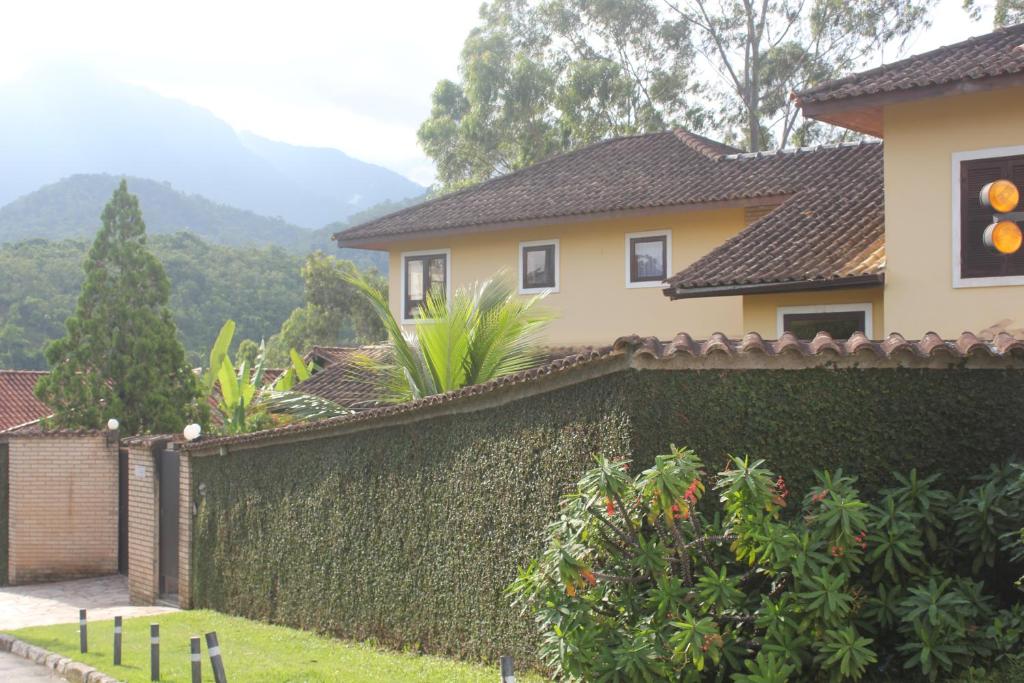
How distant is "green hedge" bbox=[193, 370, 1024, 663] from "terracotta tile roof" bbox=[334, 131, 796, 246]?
32.2 ft

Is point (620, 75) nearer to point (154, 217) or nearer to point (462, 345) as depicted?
point (462, 345)

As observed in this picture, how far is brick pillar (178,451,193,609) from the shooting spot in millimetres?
17438

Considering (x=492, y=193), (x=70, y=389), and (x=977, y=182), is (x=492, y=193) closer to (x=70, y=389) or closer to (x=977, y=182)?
(x=70, y=389)

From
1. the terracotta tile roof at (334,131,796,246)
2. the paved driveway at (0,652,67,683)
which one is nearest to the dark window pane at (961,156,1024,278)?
the terracotta tile roof at (334,131,796,246)

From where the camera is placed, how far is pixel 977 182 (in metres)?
14.2

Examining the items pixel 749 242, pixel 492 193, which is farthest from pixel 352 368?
pixel 749 242

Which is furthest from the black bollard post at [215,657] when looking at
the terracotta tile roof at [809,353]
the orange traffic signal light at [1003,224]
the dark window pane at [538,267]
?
the dark window pane at [538,267]

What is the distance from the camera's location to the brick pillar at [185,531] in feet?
57.2

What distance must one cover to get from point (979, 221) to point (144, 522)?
13842 mm

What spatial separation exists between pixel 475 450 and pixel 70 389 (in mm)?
16047

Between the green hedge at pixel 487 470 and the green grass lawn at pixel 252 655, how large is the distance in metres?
0.29

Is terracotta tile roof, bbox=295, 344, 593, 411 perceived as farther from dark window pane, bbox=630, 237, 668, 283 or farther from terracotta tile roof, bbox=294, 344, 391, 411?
dark window pane, bbox=630, 237, 668, 283

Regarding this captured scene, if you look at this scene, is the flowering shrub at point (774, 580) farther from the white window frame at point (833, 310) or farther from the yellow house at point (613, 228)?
the yellow house at point (613, 228)

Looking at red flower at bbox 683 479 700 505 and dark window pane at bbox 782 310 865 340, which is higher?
dark window pane at bbox 782 310 865 340
